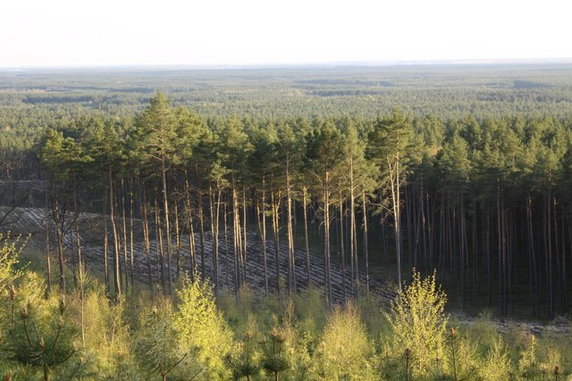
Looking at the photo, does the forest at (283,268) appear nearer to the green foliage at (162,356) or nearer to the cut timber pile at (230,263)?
the green foliage at (162,356)

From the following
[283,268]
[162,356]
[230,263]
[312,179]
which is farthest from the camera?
[230,263]

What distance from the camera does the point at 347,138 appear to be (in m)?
33.8

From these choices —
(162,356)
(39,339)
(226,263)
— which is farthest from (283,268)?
(39,339)

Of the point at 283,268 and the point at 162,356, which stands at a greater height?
the point at 162,356

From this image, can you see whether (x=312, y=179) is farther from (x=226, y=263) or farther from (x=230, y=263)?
(x=230, y=263)

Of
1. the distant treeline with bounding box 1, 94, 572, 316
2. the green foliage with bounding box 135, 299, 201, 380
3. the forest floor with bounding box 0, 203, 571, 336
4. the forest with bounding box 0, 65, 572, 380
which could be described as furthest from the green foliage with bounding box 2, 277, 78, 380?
the forest floor with bounding box 0, 203, 571, 336

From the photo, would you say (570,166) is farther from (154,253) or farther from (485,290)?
(154,253)

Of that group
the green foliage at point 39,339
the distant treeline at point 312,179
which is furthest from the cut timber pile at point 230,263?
the green foliage at point 39,339

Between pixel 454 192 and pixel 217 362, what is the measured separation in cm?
3077

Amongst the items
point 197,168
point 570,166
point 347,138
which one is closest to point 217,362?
point 347,138

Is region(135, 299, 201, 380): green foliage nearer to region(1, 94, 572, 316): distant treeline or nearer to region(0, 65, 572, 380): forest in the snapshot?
region(0, 65, 572, 380): forest

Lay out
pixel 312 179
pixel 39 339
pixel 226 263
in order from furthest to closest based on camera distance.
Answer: pixel 226 263
pixel 312 179
pixel 39 339

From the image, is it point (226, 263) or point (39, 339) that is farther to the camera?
point (226, 263)

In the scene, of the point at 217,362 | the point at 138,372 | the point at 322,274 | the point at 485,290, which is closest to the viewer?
the point at 138,372
